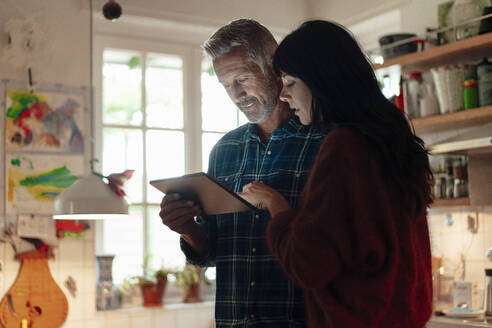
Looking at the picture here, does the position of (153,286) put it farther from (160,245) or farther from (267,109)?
(267,109)

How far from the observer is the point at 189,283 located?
4.39m

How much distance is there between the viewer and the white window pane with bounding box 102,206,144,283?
4.33 meters

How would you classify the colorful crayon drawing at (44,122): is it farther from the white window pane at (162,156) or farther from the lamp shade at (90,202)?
the lamp shade at (90,202)

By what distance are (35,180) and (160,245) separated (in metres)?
0.94

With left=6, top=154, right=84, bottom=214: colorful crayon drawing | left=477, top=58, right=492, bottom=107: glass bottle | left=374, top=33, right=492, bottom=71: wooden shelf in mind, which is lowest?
left=6, top=154, right=84, bottom=214: colorful crayon drawing

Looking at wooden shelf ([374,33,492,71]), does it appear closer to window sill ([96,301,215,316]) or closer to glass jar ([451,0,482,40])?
glass jar ([451,0,482,40])

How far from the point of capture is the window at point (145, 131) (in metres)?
4.36

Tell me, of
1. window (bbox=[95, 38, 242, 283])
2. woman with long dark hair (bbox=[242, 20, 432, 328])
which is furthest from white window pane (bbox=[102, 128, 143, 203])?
woman with long dark hair (bbox=[242, 20, 432, 328])

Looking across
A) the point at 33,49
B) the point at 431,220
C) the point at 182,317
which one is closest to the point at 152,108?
the point at 33,49

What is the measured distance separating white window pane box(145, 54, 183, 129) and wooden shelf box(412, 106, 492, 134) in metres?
1.58

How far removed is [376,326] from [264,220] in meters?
0.55

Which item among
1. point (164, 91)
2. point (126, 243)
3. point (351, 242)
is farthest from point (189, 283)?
point (351, 242)

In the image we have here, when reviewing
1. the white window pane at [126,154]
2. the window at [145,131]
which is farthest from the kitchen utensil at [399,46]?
the white window pane at [126,154]

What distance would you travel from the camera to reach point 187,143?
4609 millimetres
